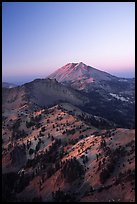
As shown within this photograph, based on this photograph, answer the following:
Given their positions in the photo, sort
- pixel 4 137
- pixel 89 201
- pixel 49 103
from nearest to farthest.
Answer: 1. pixel 89 201
2. pixel 4 137
3. pixel 49 103

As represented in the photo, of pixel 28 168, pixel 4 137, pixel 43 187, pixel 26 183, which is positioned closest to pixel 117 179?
pixel 43 187

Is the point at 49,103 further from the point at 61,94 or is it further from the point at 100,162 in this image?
the point at 100,162

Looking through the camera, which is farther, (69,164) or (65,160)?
(65,160)

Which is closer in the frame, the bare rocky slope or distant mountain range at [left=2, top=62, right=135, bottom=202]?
the bare rocky slope

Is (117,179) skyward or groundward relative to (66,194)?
skyward

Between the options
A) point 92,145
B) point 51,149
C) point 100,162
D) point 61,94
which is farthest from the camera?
point 61,94

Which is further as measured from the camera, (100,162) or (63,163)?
(63,163)

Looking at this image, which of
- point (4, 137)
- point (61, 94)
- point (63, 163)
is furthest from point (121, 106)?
point (63, 163)

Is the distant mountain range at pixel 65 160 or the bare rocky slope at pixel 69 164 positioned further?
the distant mountain range at pixel 65 160

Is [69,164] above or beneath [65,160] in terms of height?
above
